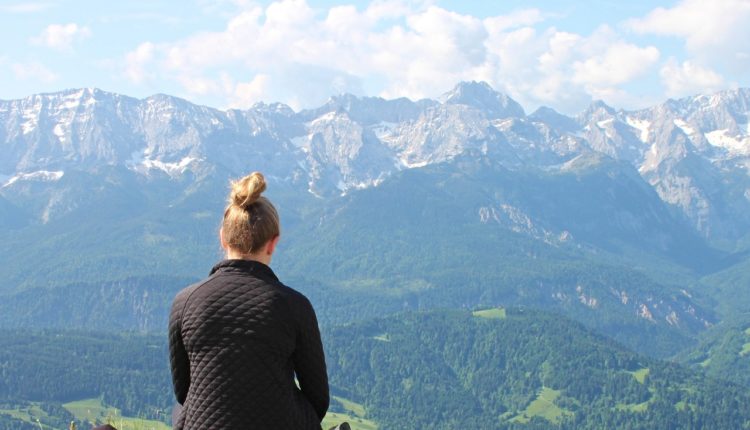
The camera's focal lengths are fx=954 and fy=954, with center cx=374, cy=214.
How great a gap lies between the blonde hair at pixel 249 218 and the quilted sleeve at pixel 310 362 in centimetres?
82

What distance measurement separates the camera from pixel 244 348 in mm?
9609

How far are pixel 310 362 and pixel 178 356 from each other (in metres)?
1.41


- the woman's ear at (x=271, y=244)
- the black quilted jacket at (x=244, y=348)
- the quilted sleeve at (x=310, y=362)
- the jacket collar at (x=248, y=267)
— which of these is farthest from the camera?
the woman's ear at (x=271, y=244)

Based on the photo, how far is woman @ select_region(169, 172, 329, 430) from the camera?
961cm

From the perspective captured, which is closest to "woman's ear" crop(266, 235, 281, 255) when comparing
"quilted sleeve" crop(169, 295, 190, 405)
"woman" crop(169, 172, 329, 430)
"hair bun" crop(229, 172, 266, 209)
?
→ "woman" crop(169, 172, 329, 430)

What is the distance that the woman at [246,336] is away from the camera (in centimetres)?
961

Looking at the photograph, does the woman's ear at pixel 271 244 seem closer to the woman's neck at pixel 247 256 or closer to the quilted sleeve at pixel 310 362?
the woman's neck at pixel 247 256

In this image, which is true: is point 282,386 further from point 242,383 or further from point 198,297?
point 198,297

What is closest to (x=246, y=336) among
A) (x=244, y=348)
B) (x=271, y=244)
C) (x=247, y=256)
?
(x=244, y=348)

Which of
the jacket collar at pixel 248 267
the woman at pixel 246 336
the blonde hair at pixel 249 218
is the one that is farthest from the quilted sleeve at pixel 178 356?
the blonde hair at pixel 249 218

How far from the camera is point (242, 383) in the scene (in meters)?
9.61

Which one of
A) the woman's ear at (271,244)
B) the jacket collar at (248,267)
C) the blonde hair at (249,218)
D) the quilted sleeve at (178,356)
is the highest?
the blonde hair at (249,218)

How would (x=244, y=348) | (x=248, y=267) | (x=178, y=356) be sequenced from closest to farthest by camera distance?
1. (x=244, y=348)
2. (x=248, y=267)
3. (x=178, y=356)

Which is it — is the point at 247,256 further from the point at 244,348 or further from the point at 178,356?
the point at 178,356
